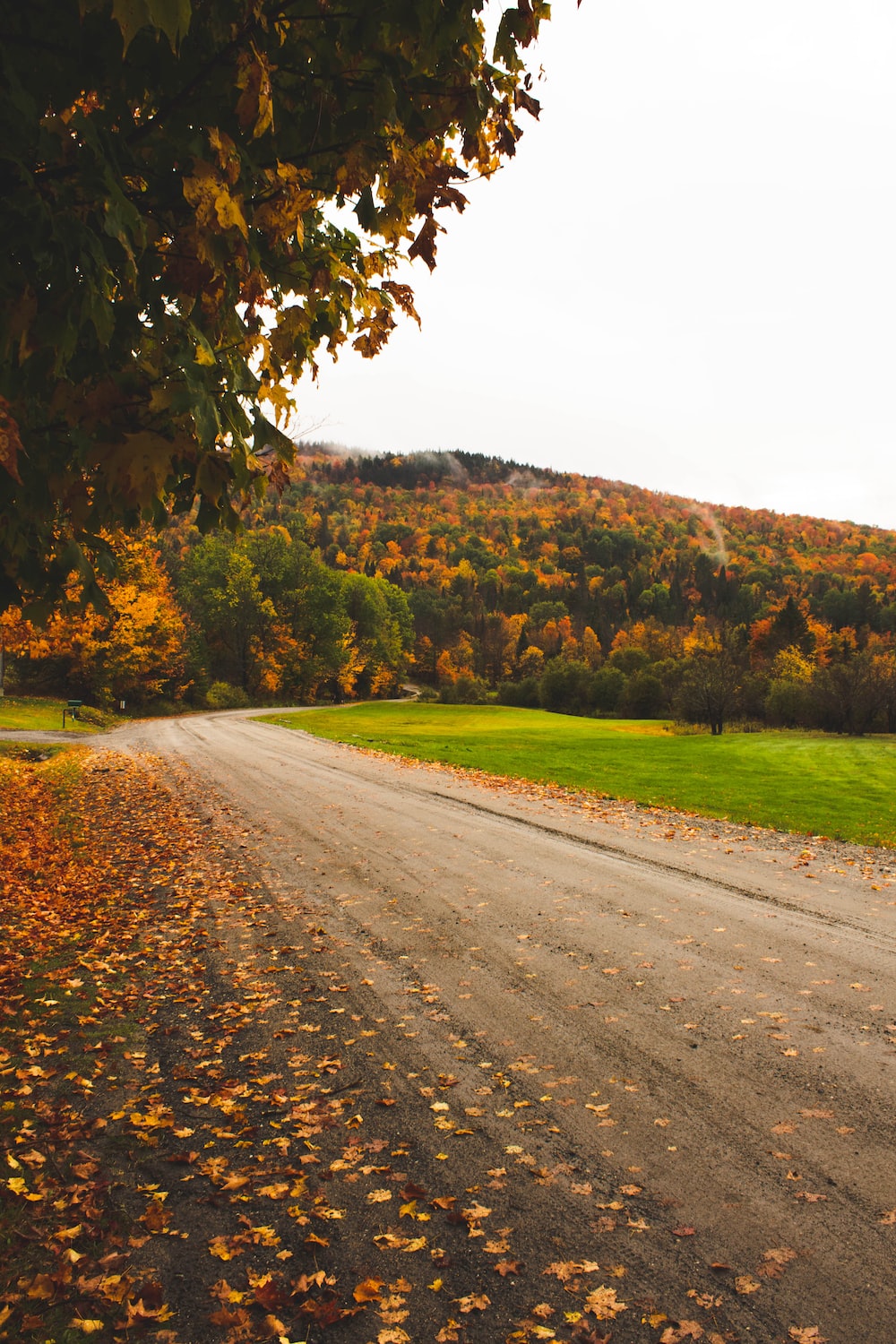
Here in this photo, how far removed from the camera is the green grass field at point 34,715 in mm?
29812

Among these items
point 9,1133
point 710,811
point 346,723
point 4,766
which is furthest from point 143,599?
point 9,1133

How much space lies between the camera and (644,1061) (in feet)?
14.5

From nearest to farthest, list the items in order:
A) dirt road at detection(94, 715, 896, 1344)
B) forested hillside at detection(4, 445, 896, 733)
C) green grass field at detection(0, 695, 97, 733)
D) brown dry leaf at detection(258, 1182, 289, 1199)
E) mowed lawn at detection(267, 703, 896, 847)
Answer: dirt road at detection(94, 715, 896, 1344)
brown dry leaf at detection(258, 1182, 289, 1199)
mowed lawn at detection(267, 703, 896, 847)
green grass field at detection(0, 695, 97, 733)
forested hillside at detection(4, 445, 896, 733)

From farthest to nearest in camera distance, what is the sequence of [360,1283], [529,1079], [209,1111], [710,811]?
1. [710,811]
2. [529,1079]
3. [209,1111]
4. [360,1283]

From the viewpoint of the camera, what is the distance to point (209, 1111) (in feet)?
13.0

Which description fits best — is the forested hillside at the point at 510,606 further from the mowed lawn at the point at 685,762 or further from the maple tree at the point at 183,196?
the mowed lawn at the point at 685,762

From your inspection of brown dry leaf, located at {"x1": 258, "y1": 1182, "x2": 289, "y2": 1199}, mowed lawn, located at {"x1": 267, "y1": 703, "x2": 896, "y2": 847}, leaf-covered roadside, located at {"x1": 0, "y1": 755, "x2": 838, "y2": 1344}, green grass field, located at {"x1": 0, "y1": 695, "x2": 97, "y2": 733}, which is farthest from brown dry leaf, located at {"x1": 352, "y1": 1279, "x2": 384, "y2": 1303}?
green grass field, located at {"x1": 0, "y1": 695, "x2": 97, "y2": 733}

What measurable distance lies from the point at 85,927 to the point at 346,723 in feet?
114

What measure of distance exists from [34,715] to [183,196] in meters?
35.3

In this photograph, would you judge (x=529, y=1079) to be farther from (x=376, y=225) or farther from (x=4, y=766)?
(x=4, y=766)

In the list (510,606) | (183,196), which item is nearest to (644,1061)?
(183,196)

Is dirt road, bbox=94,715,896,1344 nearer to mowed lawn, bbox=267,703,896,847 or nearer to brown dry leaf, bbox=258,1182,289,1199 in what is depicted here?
brown dry leaf, bbox=258,1182,289,1199

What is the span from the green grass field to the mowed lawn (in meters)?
10.6

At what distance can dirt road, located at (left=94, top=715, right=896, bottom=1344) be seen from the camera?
287 centimetres
